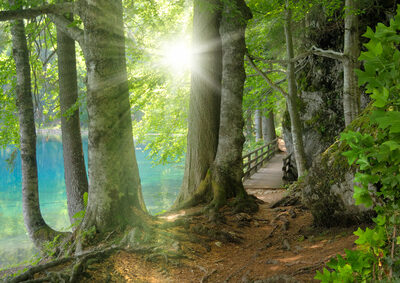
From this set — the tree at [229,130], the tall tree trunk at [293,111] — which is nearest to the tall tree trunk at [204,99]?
the tree at [229,130]

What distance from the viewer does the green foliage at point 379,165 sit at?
1503mm

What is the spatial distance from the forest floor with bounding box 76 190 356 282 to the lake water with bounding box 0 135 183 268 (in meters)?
5.68

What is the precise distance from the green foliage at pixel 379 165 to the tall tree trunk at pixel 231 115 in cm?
542

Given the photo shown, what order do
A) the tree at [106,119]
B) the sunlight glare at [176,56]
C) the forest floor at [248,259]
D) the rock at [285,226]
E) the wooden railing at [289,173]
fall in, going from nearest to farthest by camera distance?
the forest floor at [248,259]
the tree at [106,119]
the rock at [285,226]
the sunlight glare at [176,56]
the wooden railing at [289,173]

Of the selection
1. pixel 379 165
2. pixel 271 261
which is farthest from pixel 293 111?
pixel 379 165

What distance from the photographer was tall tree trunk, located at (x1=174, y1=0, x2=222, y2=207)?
24.6 feet

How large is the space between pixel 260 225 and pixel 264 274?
2644 millimetres

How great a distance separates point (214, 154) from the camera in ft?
24.8

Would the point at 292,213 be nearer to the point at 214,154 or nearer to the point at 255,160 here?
the point at 214,154

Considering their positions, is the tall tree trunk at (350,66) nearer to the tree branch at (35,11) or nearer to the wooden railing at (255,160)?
the wooden railing at (255,160)

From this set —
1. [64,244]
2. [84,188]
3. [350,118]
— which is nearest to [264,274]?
[64,244]

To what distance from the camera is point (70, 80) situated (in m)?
8.62

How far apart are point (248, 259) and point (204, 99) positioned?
3.93 metres

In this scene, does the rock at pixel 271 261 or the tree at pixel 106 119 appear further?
the tree at pixel 106 119
